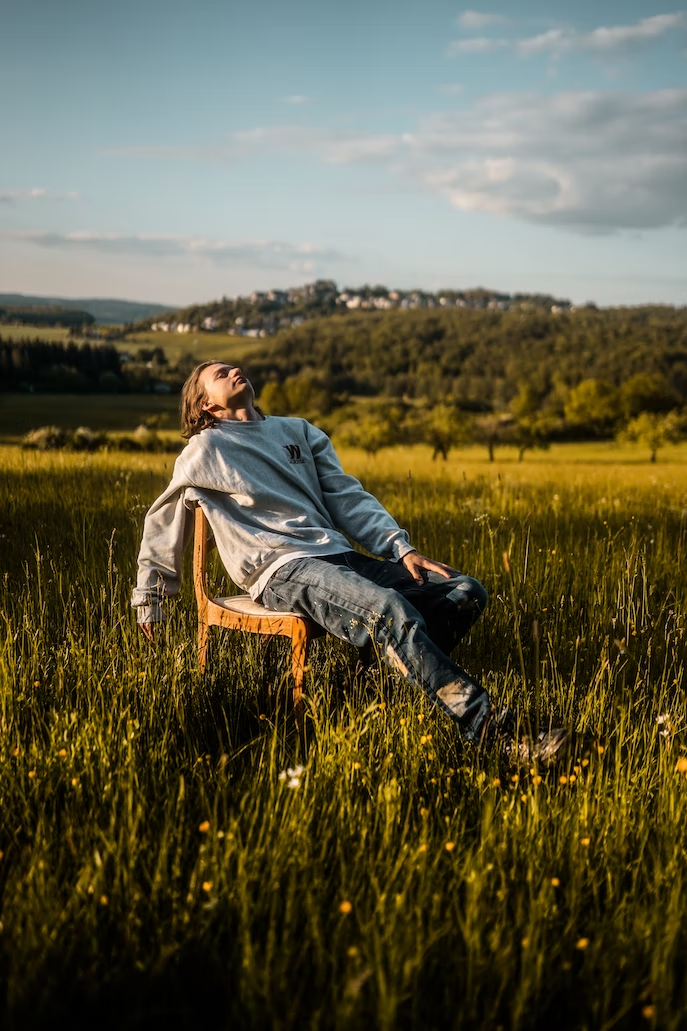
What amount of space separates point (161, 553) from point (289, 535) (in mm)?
561

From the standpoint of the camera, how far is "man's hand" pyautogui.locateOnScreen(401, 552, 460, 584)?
3191 millimetres

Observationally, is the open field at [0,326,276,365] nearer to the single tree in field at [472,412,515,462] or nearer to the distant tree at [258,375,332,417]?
the distant tree at [258,375,332,417]

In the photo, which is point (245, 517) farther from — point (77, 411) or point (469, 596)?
point (77, 411)

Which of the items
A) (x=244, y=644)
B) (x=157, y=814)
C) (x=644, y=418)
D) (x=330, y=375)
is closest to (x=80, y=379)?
(x=244, y=644)

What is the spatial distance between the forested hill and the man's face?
7221 centimetres

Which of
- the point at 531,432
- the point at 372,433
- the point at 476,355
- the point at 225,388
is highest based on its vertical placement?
the point at 476,355

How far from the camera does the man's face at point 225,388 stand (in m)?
3.54

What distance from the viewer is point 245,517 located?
11.3 feet

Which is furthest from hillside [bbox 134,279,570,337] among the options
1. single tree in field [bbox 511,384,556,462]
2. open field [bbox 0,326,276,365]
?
single tree in field [bbox 511,384,556,462]

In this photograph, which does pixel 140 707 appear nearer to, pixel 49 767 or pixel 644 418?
pixel 49 767

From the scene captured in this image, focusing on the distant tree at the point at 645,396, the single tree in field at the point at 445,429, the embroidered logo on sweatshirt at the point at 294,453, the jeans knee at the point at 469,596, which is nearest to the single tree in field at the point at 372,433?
the single tree in field at the point at 445,429

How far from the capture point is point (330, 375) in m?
84.9

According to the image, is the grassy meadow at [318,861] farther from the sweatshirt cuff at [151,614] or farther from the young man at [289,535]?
the young man at [289,535]

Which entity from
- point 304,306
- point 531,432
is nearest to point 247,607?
point 531,432
